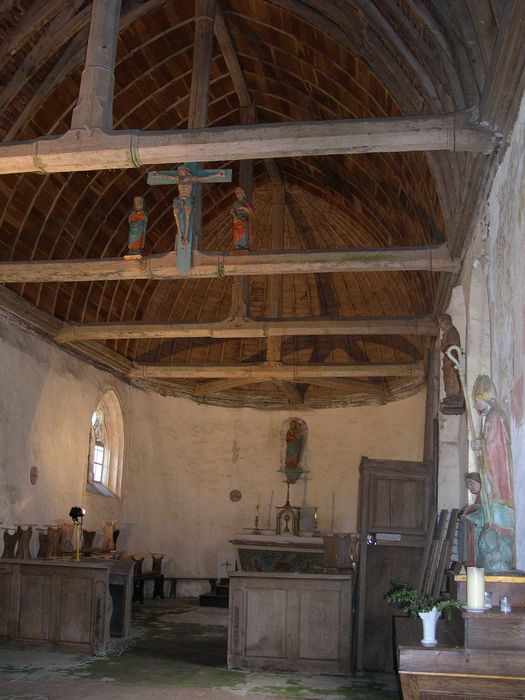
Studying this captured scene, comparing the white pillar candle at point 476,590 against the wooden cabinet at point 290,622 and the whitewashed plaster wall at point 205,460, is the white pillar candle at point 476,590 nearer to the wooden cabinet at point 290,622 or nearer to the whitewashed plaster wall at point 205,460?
the wooden cabinet at point 290,622

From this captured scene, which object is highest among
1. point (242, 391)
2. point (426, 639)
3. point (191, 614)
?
point (242, 391)

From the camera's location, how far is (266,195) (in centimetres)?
1691

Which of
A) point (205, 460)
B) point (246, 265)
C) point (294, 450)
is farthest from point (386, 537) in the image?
point (205, 460)

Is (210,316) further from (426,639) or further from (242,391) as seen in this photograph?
(426,639)

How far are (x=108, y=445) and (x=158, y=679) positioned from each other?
27.0ft

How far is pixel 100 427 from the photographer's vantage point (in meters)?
16.0

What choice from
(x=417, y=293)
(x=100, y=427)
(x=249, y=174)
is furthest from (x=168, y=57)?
(x=100, y=427)

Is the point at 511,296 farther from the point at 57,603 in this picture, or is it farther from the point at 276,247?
the point at 276,247

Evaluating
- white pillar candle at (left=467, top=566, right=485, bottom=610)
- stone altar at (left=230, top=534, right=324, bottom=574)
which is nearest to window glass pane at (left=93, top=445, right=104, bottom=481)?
stone altar at (left=230, top=534, right=324, bottom=574)

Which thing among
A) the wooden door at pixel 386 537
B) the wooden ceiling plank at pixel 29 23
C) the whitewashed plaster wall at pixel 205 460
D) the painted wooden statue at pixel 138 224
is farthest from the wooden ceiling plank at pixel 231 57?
the wooden door at pixel 386 537

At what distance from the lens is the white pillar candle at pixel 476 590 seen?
4748 mm

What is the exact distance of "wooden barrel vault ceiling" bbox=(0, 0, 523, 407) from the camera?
339 inches

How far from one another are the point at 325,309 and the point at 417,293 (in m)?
3.55

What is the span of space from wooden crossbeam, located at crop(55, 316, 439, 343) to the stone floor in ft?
16.3
